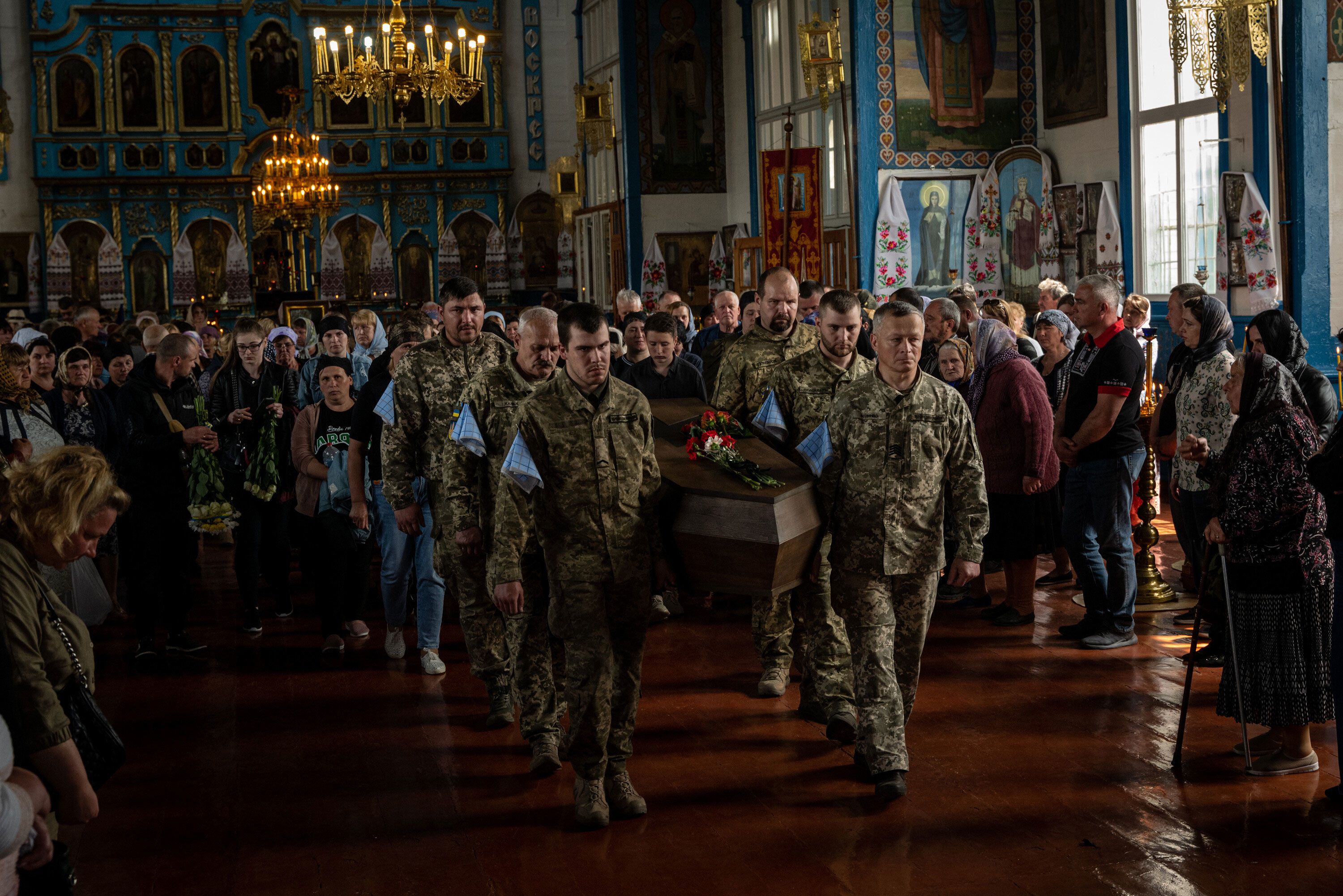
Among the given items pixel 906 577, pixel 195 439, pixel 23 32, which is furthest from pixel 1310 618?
pixel 23 32

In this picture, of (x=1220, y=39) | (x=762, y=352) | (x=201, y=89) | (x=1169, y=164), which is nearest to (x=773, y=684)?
(x=762, y=352)

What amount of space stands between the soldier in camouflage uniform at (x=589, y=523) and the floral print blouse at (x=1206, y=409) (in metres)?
3.07

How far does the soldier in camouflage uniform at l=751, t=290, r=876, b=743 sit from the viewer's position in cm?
528

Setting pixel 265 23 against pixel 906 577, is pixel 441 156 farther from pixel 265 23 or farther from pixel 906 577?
pixel 906 577

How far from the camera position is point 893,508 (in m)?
4.59

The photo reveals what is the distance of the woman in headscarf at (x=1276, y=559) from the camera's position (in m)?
4.62

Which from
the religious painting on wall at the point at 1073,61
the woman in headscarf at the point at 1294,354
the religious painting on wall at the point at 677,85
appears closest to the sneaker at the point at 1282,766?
the woman in headscarf at the point at 1294,354

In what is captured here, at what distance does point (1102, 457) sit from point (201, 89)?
73.6ft

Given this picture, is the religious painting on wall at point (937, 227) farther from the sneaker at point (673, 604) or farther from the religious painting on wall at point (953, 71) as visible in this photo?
the sneaker at point (673, 604)

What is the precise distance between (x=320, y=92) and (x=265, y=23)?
1642 mm

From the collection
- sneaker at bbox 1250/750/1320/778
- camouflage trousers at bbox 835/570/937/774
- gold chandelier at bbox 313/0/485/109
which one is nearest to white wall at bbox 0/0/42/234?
gold chandelier at bbox 313/0/485/109

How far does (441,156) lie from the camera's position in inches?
1006

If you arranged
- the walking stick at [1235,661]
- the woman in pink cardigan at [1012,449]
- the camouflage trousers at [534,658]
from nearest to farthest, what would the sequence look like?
the walking stick at [1235,661]
the camouflage trousers at [534,658]
the woman in pink cardigan at [1012,449]

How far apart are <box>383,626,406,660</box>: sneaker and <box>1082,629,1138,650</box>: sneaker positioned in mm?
3500
